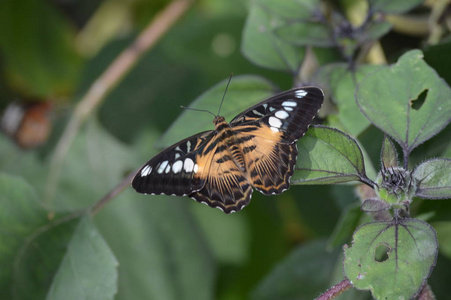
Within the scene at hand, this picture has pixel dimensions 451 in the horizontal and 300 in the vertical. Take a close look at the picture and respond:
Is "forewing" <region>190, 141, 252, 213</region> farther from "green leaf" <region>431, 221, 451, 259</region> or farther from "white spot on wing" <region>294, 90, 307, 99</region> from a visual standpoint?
"green leaf" <region>431, 221, 451, 259</region>

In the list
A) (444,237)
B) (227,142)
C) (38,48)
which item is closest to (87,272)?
(227,142)

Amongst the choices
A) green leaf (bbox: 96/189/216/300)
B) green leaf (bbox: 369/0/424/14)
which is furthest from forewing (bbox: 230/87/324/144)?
green leaf (bbox: 96/189/216/300)

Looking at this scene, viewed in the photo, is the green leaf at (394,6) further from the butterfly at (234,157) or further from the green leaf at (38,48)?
the green leaf at (38,48)

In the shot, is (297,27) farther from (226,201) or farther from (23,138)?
(23,138)

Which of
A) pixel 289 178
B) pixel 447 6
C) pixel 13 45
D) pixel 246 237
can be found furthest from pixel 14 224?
pixel 13 45

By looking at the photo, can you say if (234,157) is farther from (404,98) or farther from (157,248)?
(157,248)
